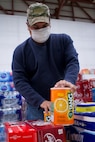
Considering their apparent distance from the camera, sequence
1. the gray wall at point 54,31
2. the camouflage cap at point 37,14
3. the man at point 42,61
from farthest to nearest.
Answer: the gray wall at point 54,31 → the man at point 42,61 → the camouflage cap at point 37,14

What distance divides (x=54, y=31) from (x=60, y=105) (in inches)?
226

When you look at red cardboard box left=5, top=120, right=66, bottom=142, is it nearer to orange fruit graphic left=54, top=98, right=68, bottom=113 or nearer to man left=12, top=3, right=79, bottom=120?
orange fruit graphic left=54, top=98, right=68, bottom=113

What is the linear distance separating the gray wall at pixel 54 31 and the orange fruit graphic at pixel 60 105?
16.7ft

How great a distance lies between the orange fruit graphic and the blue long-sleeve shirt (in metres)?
0.44

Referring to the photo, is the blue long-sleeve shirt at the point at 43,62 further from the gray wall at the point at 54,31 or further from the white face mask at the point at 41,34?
the gray wall at the point at 54,31

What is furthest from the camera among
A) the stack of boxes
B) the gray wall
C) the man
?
the gray wall

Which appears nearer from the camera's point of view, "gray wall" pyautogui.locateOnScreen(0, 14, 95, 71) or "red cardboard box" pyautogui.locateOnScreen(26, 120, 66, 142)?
"red cardboard box" pyautogui.locateOnScreen(26, 120, 66, 142)

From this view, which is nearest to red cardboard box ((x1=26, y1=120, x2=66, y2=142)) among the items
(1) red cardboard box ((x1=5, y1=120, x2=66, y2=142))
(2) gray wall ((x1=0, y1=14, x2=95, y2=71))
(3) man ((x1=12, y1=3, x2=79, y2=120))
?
(1) red cardboard box ((x1=5, y1=120, x2=66, y2=142))

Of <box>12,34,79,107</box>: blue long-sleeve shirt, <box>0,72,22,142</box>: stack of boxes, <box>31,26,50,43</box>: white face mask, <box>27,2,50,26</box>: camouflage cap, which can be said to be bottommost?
<box>0,72,22,142</box>: stack of boxes

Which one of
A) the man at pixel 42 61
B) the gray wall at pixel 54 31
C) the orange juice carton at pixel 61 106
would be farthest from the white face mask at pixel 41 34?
the gray wall at pixel 54 31

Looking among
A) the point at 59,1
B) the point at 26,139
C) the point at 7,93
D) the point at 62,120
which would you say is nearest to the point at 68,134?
the point at 62,120

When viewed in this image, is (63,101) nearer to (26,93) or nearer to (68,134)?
(68,134)

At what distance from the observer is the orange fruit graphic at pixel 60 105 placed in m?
0.88

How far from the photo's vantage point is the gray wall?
19.7ft
